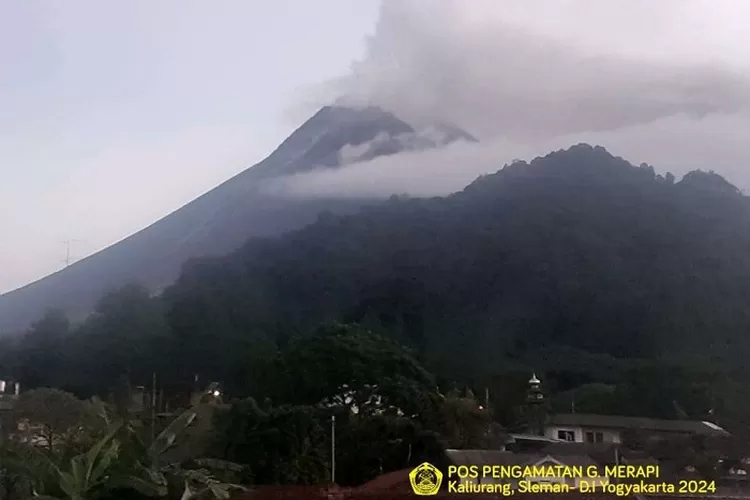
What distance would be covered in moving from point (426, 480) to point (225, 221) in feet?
51.8

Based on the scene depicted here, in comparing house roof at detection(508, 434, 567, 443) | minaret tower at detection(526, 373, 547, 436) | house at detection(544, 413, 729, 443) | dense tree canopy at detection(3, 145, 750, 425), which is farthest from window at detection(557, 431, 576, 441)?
dense tree canopy at detection(3, 145, 750, 425)

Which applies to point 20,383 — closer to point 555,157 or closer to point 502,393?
point 502,393

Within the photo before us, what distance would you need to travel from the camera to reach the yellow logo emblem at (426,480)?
23.3ft

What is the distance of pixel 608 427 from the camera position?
9219mm

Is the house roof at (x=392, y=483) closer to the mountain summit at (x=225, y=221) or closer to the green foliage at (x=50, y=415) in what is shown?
the green foliage at (x=50, y=415)

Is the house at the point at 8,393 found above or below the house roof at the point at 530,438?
above

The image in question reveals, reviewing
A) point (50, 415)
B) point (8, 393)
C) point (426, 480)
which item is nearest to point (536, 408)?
point (426, 480)

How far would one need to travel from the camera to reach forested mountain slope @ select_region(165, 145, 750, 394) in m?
13.1

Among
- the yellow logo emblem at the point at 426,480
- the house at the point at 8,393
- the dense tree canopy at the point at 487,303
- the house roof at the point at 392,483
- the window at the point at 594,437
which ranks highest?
the dense tree canopy at the point at 487,303

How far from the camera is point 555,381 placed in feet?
38.8

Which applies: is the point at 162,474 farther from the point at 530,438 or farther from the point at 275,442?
the point at 530,438

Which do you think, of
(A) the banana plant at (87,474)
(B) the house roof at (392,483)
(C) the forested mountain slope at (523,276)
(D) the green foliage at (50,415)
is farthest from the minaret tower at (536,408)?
(D) the green foliage at (50,415)

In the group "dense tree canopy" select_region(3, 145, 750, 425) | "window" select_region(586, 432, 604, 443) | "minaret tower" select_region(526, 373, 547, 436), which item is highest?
"dense tree canopy" select_region(3, 145, 750, 425)

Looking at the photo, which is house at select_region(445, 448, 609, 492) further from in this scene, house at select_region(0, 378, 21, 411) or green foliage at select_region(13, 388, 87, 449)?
house at select_region(0, 378, 21, 411)
